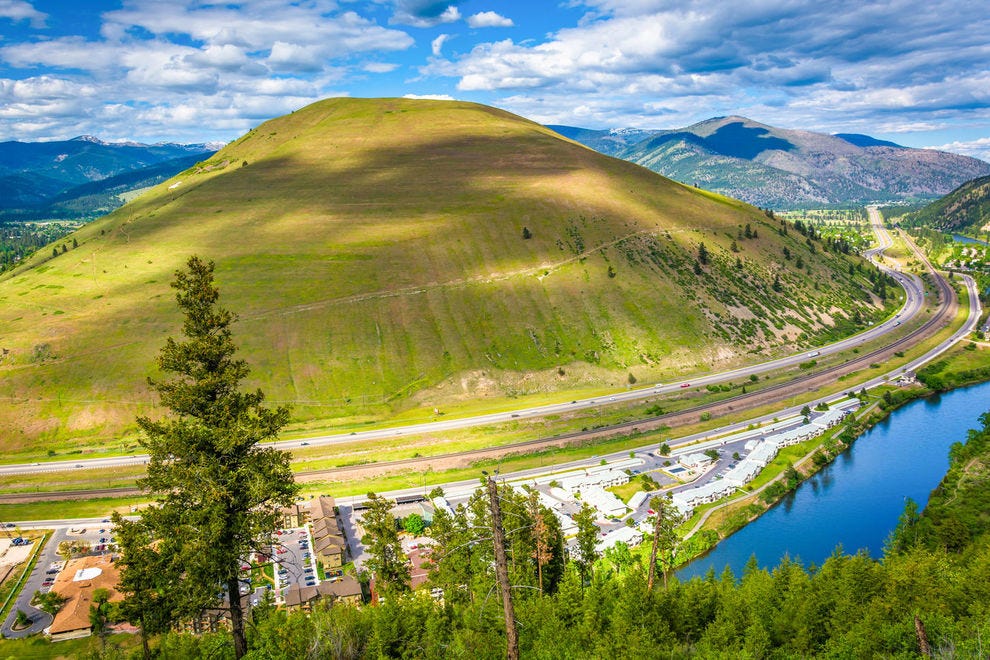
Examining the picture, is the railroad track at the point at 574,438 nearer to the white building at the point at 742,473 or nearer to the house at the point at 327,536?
the house at the point at 327,536

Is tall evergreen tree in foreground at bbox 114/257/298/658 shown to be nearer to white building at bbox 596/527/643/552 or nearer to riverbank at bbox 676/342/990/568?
white building at bbox 596/527/643/552

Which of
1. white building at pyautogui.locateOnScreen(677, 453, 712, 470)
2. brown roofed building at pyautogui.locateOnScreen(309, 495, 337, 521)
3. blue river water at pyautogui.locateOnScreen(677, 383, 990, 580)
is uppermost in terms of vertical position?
brown roofed building at pyautogui.locateOnScreen(309, 495, 337, 521)

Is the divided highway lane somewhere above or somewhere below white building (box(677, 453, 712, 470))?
above

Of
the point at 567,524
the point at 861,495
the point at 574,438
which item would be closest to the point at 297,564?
the point at 567,524

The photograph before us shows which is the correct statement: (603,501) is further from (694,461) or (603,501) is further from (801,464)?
(801,464)

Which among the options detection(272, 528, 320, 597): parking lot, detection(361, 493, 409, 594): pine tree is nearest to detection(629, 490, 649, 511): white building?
detection(361, 493, 409, 594): pine tree

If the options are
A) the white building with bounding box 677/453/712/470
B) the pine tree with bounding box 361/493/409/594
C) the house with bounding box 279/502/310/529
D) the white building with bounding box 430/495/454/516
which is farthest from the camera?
the white building with bounding box 677/453/712/470

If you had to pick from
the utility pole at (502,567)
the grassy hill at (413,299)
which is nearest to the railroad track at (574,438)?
the grassy hill at (413,299)
